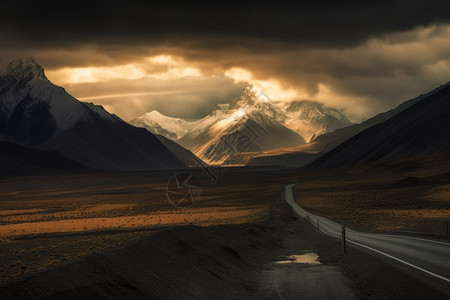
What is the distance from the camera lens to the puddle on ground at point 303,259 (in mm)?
35281

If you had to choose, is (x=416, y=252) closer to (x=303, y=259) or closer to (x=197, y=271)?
(x=303, y=259)

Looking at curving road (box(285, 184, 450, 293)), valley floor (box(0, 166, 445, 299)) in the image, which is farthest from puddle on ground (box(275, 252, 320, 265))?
curving road (box(285, 184, 450, 293))

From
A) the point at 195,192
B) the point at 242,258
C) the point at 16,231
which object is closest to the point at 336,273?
the point at 242,258

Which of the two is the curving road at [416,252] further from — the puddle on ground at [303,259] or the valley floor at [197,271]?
the puddle on ground at [303,259]

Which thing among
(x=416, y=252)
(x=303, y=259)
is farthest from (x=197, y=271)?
(x=416, y=252)

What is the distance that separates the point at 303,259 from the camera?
3706 centimetres

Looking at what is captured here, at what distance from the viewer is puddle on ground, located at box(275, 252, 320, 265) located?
35.3m

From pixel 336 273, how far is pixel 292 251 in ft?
41.5

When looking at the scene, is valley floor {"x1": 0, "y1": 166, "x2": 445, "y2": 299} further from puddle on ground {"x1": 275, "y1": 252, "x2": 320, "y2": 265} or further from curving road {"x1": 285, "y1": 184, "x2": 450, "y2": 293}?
curving road {"x1": 285, "y1": 184, "x2": 450, "y2": 293}

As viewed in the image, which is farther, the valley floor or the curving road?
the curving road

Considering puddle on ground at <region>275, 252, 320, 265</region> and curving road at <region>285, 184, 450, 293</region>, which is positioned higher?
curving road at <region>285, 184, 450, 293</region>

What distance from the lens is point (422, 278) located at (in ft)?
74.4

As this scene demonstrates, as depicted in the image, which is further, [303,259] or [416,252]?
[303,259]

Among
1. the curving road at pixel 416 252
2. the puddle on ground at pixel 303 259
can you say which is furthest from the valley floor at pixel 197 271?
the curving road at pixel 416 252
